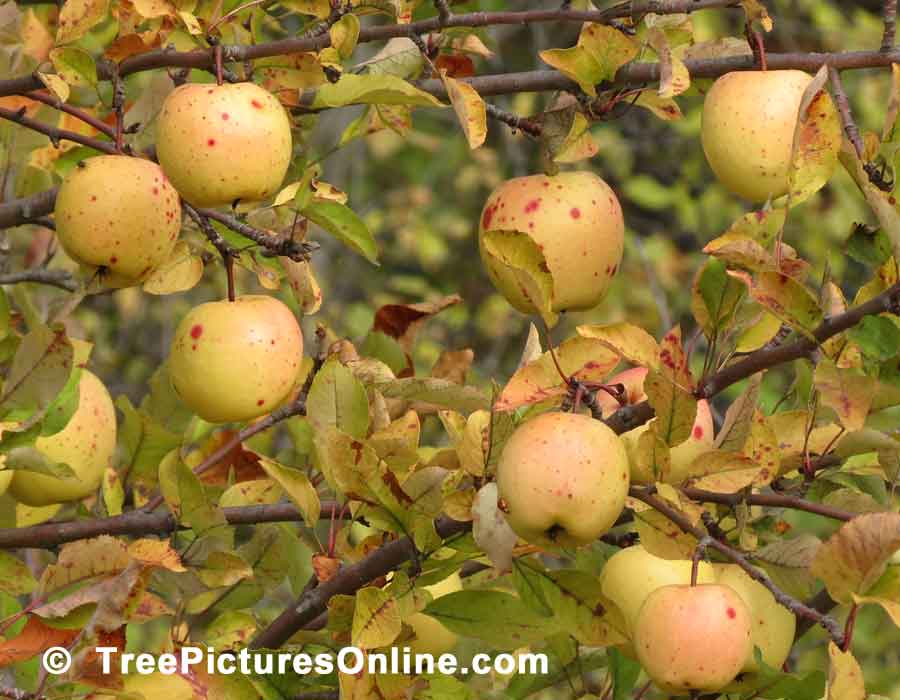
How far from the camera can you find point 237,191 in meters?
1.30

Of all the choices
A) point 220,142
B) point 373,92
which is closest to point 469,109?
point 373,92

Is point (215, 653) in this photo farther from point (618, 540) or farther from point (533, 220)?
point (533, 220)

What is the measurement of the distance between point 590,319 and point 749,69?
2.87 meters

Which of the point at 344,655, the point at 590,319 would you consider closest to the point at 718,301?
the point at 344,655

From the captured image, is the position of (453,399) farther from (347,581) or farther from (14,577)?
A: (14,577)

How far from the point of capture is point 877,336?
1.01 meters

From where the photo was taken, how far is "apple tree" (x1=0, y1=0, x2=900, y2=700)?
1.04 m

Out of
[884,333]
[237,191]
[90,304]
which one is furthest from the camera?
[90,304]

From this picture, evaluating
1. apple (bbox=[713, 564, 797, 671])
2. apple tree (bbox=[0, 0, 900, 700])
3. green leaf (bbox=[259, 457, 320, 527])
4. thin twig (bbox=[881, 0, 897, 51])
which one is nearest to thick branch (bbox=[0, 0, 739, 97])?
apple tree (bbox=[0, 0, 900, 700])

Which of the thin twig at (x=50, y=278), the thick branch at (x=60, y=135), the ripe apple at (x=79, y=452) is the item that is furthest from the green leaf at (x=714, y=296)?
the thin twig at (x=50, y=278)

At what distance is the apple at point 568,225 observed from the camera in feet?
4.45

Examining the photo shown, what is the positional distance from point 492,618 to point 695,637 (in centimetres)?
25

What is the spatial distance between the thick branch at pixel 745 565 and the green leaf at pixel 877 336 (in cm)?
16

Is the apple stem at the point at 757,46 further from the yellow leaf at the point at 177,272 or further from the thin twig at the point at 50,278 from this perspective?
the thin twig at the point at 50,278
